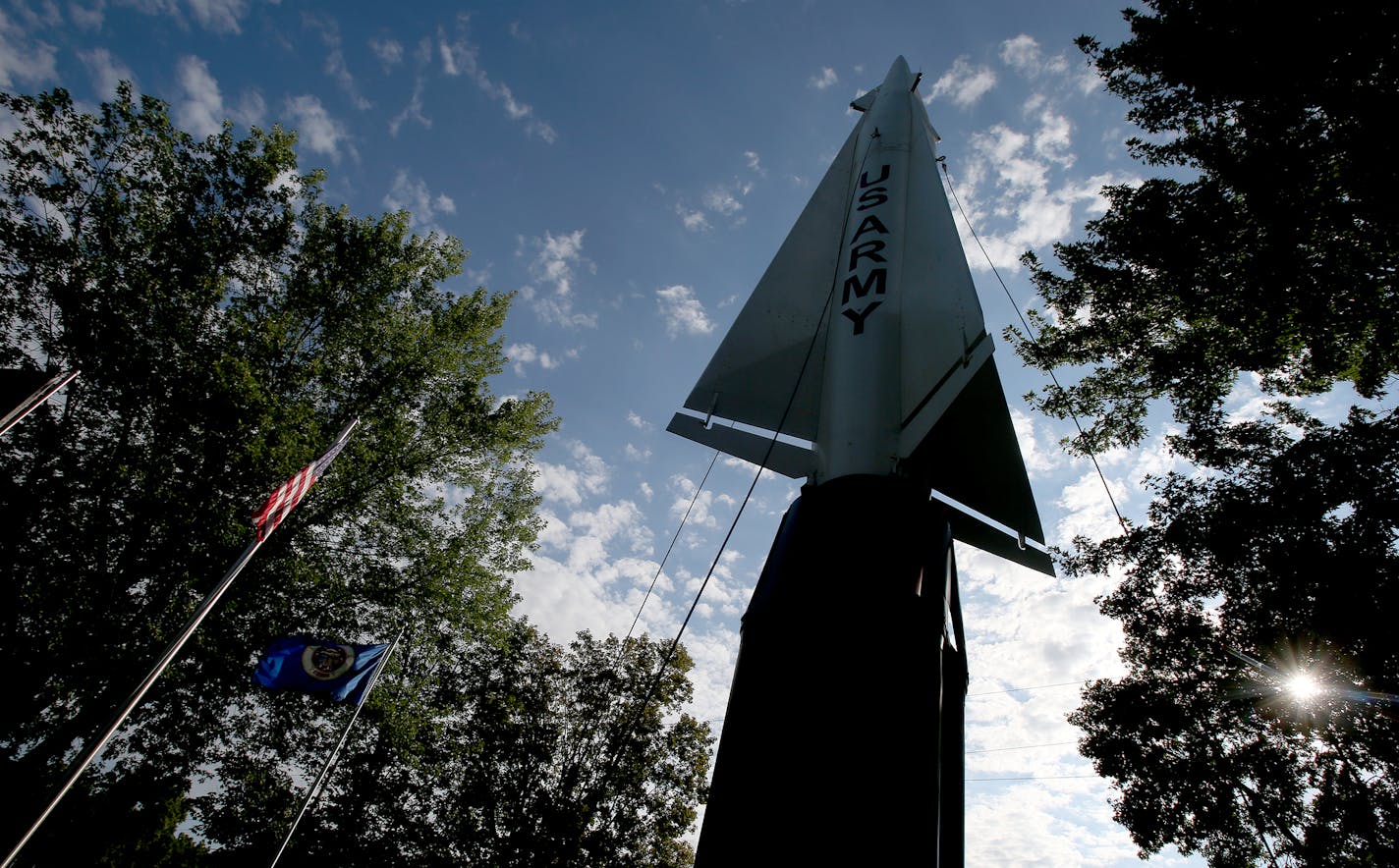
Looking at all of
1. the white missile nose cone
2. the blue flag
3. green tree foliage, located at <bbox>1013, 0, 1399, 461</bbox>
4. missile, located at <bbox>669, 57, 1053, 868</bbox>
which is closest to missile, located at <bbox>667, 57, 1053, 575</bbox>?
missile, located at <bbox>669, 57, 1053, 868</bbox>

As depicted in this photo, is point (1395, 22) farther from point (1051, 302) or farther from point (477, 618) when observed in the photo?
point (477, 618)

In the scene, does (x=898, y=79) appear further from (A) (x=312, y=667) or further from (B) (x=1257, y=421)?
(A) (x=312, y=667)

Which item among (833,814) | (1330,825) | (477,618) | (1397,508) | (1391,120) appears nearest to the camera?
(833,814)

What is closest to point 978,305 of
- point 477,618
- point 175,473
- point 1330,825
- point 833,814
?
point 833,814

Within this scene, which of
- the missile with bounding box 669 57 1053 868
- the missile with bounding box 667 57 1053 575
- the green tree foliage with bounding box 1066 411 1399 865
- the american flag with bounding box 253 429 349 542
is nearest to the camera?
the missile with bounding box 669 57 1053 868

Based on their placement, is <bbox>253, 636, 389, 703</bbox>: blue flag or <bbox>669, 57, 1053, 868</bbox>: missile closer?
Result: <bbox>669, 57, 1053, 868</bbox>: missile

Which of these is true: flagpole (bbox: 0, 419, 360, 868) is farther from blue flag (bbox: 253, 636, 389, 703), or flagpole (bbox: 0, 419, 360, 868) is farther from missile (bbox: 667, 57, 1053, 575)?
missile (bbox: 667, 57, 1053, 575)

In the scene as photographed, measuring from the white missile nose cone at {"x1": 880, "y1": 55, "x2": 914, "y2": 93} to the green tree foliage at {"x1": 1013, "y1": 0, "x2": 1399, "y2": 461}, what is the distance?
334cm

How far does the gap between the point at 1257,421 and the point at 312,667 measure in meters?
14.5

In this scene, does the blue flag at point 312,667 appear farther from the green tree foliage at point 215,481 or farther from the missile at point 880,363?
the missile at point 880,363

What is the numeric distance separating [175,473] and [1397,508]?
17.7m

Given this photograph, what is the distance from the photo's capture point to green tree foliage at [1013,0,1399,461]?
276 inches

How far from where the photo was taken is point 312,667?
814 cm

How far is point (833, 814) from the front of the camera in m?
2.75
